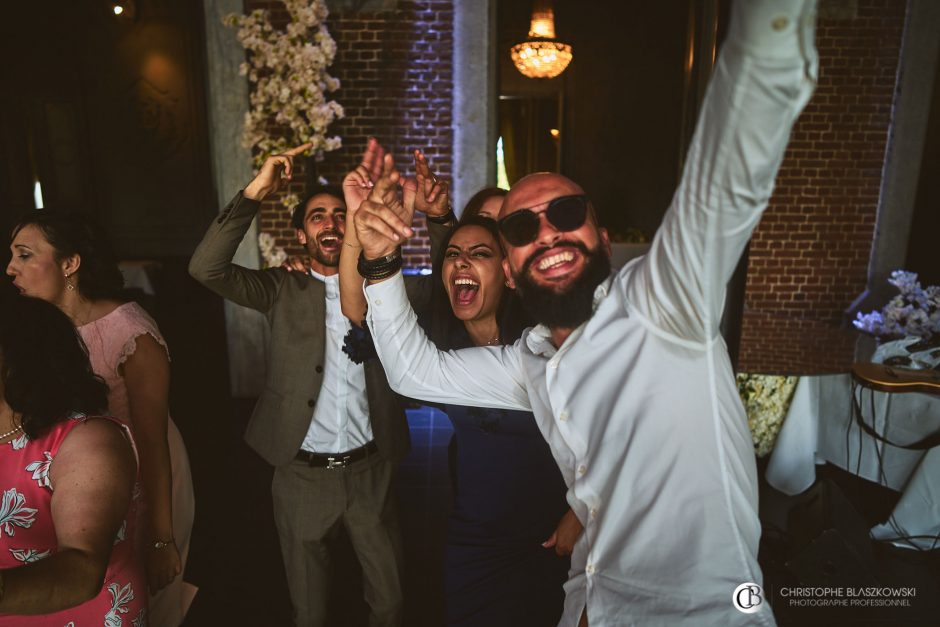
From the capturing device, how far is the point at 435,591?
3168mm

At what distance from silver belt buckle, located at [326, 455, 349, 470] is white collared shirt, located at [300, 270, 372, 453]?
0.12 ft

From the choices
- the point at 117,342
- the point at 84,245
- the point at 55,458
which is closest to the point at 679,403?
the point at 55,458

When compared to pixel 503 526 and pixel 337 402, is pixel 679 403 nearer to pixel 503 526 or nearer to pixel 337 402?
pixel 503 526

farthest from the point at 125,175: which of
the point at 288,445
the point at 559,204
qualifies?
the point at 559,204

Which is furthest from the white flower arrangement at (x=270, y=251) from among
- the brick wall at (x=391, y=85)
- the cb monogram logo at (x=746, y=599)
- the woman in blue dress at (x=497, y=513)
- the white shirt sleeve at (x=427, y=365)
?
the cb monogram logo at (x=746, y=599)

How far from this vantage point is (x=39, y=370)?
1.55 m

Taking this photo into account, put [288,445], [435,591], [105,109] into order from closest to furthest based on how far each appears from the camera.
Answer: [288,445], [435,591], [105,109]

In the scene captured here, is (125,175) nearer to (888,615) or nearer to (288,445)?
(288,445)

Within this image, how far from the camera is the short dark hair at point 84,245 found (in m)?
2.27

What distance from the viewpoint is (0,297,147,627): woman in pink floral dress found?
1456mm

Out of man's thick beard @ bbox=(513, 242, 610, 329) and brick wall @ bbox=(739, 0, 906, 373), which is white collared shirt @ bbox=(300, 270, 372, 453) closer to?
man's thick beard @ bbox=(513, 242, 610, 329)

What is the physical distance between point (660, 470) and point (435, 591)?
91.7 inches

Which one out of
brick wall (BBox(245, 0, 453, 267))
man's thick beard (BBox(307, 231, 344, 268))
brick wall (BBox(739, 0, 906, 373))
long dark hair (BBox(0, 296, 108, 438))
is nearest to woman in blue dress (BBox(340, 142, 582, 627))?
man's thick beard (BBox(307, 231, 344, 268))

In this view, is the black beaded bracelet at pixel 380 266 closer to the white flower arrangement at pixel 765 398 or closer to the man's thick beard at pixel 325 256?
the man's thick beard at pixel 325 256
